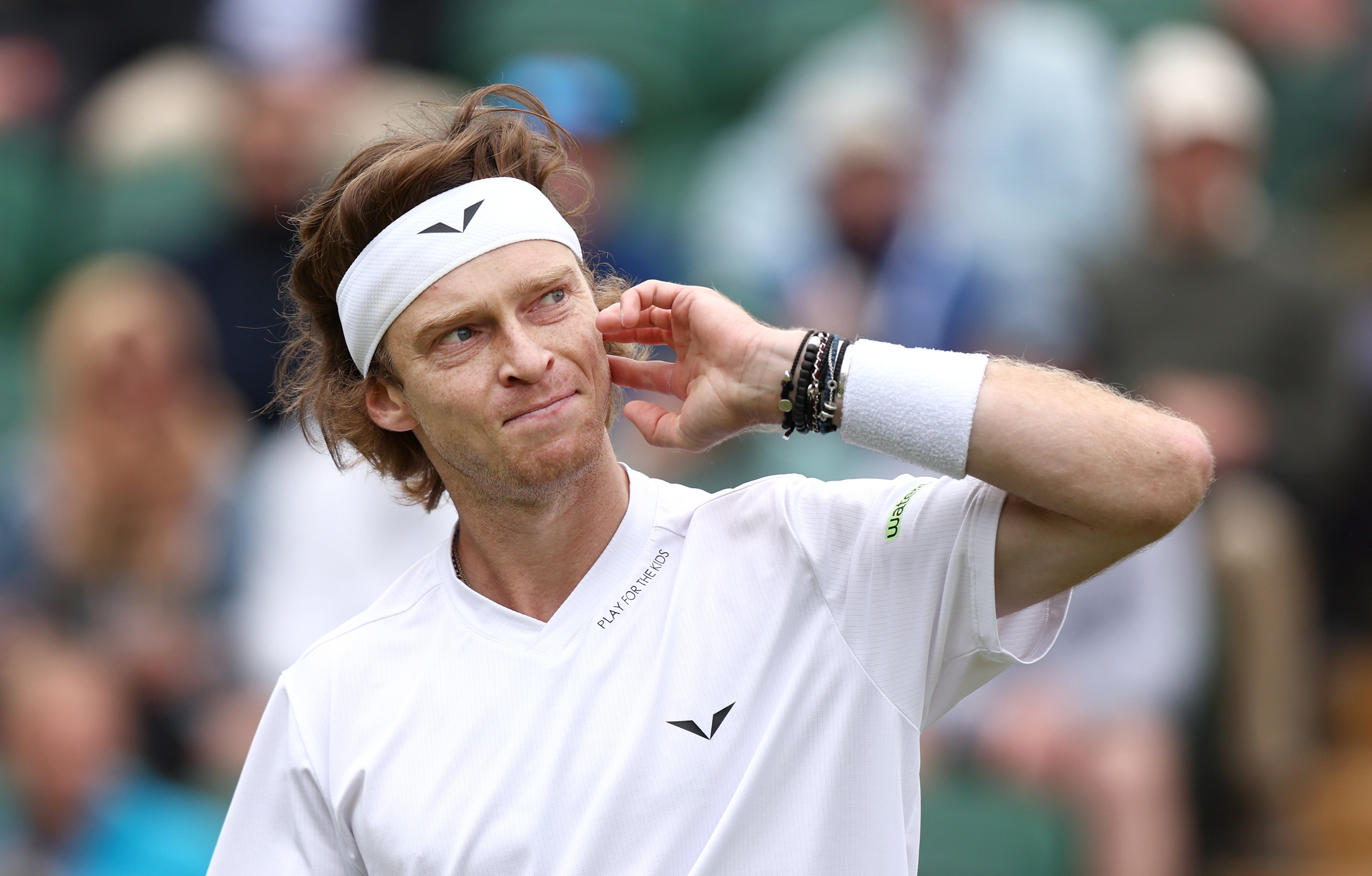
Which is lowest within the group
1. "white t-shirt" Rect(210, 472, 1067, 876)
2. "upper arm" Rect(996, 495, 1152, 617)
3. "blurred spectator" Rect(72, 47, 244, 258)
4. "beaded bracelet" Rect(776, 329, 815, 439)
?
"white t-shirt" Rect(210, 472, 1067, 876)

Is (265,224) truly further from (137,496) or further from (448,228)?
(448,228)

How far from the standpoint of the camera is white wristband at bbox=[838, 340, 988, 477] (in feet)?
7.47

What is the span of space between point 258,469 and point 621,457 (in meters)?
1.48

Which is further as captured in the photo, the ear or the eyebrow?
the ear

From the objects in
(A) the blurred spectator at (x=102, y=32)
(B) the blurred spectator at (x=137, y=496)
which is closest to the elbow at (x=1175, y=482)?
(B) the blurred spectator at (x=137, y=496)

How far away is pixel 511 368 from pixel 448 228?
31 centimetres

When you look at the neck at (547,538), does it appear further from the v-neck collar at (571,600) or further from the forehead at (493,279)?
the forehead at (493,279)

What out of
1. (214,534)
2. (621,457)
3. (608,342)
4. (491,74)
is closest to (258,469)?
(214,534)

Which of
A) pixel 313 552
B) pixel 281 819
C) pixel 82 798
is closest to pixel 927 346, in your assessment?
pixel 313 552

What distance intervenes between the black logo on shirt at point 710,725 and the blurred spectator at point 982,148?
11.7ft

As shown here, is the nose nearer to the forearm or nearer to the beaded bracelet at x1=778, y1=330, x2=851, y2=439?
the beaded bracelet at x1=778, y1=330, x2=851, y2=439

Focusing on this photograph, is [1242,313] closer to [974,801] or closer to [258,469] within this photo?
[974,801]

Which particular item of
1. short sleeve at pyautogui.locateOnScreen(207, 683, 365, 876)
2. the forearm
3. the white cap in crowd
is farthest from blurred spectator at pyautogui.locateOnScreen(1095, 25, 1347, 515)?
short sleeve at pyautogui.locateOnScreen(207, 683, 365, 876)

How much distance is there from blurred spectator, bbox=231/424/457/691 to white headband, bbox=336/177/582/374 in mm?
2057
